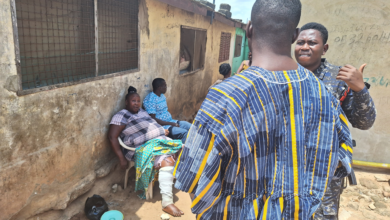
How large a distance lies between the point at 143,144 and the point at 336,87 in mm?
2251

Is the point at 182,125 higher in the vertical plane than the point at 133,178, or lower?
higher

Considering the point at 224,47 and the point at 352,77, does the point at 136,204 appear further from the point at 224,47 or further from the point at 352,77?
the point at 224,47

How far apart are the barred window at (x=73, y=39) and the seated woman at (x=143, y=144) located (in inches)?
22.8

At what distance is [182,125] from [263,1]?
3.26m

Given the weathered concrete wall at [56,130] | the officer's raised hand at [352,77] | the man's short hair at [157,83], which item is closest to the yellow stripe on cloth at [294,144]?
the officer's raised hand at [352,77]

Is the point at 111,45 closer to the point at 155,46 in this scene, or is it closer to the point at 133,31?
the point at 133,31

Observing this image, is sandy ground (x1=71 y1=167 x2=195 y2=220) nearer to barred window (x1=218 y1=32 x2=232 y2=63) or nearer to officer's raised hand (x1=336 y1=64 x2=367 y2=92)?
officer's raised hand (x1=336 y1=64 x2=367 y2=92)


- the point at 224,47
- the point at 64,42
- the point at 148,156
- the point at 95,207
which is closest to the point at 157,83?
the point at 148,156

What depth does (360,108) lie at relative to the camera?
1.58m

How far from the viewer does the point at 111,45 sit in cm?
341

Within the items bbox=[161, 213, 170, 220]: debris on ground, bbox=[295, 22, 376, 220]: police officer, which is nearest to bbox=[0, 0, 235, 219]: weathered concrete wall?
bbox=[161, 213, 170, 220]: debris on ground

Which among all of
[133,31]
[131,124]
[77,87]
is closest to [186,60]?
[133,31]

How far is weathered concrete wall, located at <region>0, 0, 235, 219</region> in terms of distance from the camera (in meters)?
1.98

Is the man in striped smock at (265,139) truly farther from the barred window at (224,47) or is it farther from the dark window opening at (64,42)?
the barred window at (224,47)
